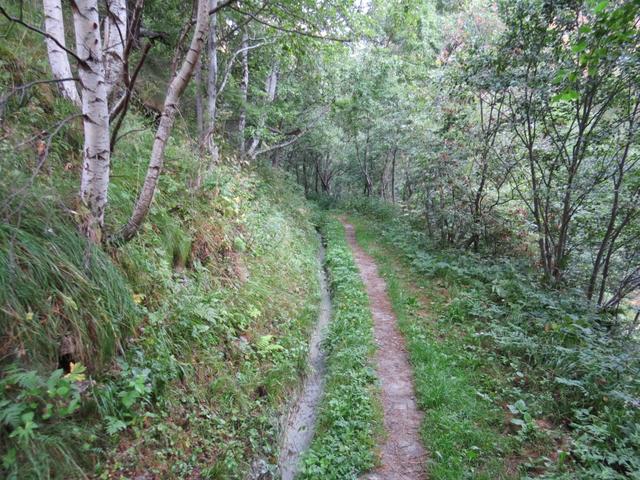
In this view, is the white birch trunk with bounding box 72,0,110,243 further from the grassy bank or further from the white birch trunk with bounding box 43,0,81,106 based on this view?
the white birch trunk with bounding box 43,0,81,106

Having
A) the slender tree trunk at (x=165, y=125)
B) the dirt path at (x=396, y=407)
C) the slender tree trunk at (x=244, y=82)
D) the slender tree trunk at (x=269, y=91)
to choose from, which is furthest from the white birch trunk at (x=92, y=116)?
the slender tree trunk at (x=269, y=91)

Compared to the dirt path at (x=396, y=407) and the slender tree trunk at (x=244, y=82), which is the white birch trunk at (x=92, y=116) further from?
the slender tree trunk at (x=244, y=82)

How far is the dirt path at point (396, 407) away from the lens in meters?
3.91

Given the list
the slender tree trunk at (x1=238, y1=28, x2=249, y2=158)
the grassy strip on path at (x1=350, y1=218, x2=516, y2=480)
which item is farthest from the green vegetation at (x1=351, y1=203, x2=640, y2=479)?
the slender tree trunk at (x1=238, y1=28, x2=249, y2=158)

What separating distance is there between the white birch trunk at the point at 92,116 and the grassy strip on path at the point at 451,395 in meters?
4.40

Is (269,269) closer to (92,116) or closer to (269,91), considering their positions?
(92,116)

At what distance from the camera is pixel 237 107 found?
37.8 feet

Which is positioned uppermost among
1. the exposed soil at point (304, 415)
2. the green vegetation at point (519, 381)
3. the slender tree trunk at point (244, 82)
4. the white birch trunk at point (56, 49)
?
the slender tree trunk at point (244, 82)

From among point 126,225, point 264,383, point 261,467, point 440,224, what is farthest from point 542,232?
point 126,225

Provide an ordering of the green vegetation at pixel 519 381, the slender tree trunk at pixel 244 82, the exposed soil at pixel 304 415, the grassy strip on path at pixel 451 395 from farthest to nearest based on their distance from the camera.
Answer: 1. the slender tree trunk at pixel 244 82
2. the exposed soil at pixel 304 415
3. the grassy strip on path at pixel 451 395
4. the green vegetation at pixel 519 381

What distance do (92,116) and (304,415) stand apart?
4.49 meters

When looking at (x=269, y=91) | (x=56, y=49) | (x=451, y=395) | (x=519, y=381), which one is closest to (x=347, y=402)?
(x=451, y=395)

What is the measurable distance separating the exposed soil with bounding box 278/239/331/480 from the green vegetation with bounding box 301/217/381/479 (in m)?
0.20

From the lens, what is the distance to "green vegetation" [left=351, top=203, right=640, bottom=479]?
3662mm
